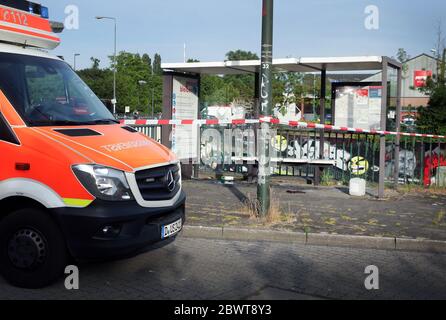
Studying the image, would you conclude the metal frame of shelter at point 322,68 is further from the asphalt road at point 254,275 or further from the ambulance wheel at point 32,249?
the ambulance wheel at point 32,249

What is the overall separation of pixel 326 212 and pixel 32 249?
16.4ft

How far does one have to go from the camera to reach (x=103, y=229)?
4859mm

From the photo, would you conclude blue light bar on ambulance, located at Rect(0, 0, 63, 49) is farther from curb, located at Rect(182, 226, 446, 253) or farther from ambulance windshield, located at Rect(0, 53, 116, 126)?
curb, located at Rect(182, 226, 446, 253)

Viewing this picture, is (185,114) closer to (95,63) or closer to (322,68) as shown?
(322,68)

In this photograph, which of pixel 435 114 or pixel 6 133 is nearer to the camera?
pixel 6 133

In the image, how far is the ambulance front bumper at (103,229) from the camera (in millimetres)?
4840

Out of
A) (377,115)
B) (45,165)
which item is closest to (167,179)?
(45,165)

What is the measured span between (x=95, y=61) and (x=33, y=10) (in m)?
61.0

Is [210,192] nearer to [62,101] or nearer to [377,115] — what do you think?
[377,115]

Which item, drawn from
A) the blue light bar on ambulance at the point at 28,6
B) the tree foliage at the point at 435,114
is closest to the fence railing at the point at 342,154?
the blue light bar on ambulance at the point at 28,6

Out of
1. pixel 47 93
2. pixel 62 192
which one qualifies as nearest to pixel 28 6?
pixel 47 93

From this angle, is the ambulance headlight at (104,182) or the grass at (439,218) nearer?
the ambulance headlight at (104,182)

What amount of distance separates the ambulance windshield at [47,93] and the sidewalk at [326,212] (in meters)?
2.43

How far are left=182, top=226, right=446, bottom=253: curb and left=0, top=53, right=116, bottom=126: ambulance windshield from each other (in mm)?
2131
